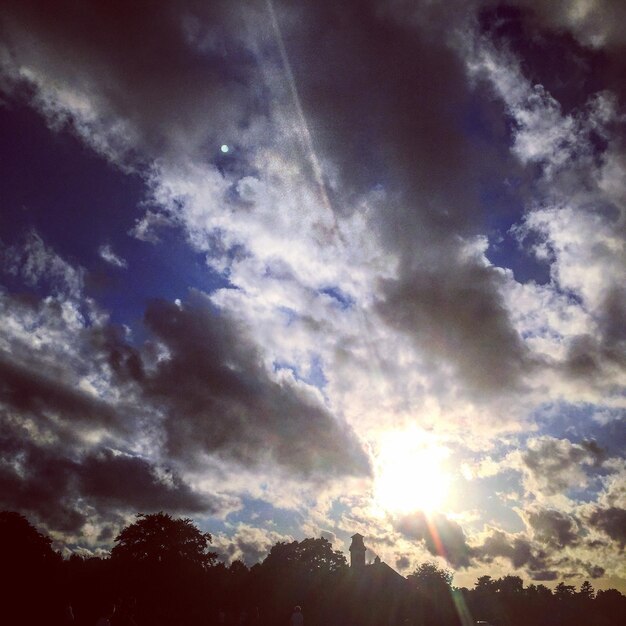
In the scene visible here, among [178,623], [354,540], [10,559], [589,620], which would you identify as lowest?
[589,620]

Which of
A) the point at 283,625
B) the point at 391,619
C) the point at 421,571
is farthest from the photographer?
the point at 421,571

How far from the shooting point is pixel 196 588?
5728 cm

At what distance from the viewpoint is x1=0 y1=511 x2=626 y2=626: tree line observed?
1444 inches

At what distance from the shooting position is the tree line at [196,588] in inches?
1444

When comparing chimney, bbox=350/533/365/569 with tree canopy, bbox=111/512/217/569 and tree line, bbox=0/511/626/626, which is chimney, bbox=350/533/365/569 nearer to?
tree line, bbox=0/511/626/626

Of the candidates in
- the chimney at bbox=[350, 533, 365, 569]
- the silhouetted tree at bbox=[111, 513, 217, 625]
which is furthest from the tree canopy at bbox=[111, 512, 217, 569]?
the chimney at bbox=[350, 533, 365, 569]

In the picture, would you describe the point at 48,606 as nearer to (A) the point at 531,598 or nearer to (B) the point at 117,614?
(B) the point at 117,614

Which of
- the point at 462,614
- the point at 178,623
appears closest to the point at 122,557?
the point at 178,623

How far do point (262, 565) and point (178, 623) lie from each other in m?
41.1

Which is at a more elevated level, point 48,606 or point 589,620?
point 48,606

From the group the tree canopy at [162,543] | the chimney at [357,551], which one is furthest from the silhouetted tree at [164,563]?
the chimney at [357,551]

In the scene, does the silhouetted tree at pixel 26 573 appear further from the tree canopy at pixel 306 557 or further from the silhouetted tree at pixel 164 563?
the tree canopy at pixel 306 557

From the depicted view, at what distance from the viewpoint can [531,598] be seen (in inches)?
4087

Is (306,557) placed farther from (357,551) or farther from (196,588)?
(196,588)
